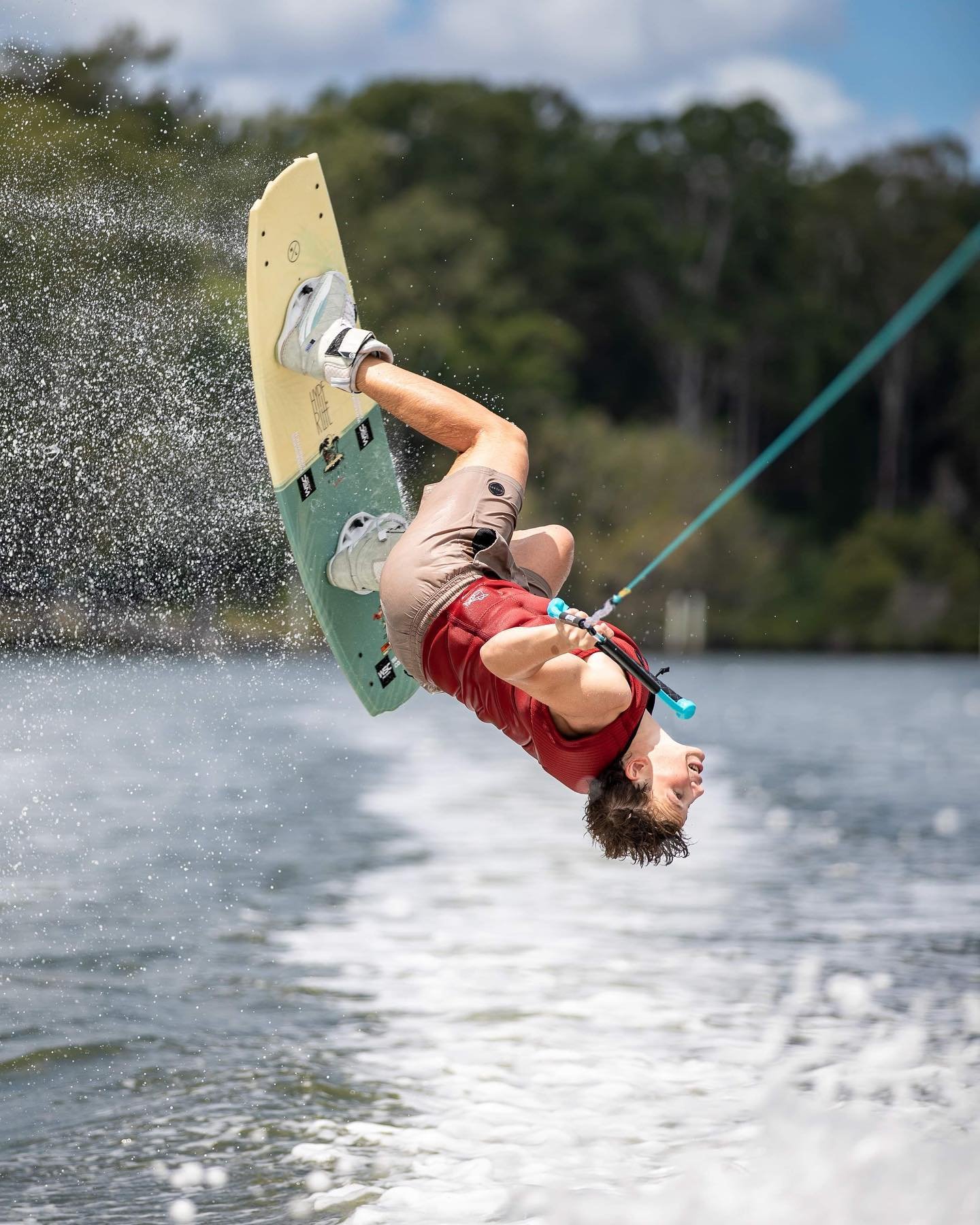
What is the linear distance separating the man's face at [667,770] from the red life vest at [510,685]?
7 centimetres

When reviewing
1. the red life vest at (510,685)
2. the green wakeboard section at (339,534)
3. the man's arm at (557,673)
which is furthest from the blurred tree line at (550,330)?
the man's arm at (557,673)

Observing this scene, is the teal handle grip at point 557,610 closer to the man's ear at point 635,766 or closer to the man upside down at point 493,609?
the man upside down at point 493,609

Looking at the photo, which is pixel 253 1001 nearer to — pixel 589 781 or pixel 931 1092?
pixel 589 781

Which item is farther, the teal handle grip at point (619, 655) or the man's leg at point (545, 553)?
the man's leg at point (545, 553)

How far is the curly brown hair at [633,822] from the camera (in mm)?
4328

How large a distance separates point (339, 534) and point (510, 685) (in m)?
1.63

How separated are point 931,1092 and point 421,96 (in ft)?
166

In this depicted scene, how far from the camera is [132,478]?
18.5 metres

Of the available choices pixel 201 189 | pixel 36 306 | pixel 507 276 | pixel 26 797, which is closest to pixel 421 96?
pixel 507 276

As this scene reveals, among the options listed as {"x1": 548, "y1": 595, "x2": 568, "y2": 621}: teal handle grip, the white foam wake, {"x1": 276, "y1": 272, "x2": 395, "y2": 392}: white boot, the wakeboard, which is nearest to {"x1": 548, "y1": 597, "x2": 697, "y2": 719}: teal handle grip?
{"x1": 548, "y1": 595, "x2": 568, "y2": 621}: teal handle grip

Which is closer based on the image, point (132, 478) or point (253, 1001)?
point (253, 1001)

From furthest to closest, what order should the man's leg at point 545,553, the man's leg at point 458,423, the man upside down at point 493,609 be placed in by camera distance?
the man's leg at point 545,553 < the man's leg at point 458,423 < the man upside down at point 493,609

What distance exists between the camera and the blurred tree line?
18.9 meters

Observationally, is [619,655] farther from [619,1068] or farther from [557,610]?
[619,1068]
